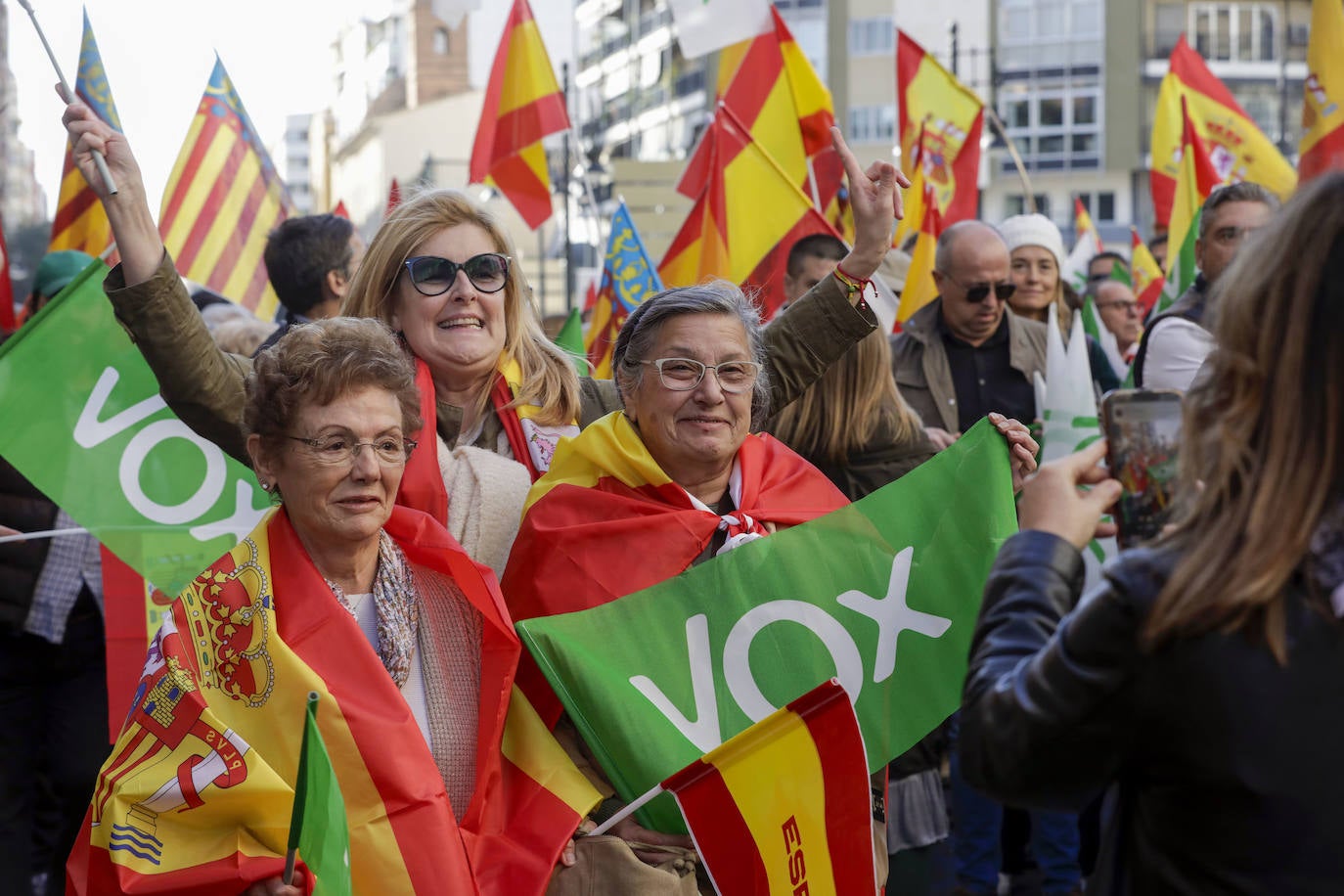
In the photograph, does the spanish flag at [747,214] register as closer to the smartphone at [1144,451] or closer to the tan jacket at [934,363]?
the tan jacket at [934,363]

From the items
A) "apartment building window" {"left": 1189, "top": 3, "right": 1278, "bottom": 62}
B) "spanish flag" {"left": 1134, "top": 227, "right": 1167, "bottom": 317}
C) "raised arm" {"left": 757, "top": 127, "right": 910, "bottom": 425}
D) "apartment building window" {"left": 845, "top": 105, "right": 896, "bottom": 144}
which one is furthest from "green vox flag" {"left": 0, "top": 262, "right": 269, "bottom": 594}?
"apartment building window" {"left": 1189, "top": 3, "right": 1278, "bottom": 62}

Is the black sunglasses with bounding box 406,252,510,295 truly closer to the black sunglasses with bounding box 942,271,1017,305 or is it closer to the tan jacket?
the tan jacket

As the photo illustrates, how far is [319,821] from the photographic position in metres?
2.60

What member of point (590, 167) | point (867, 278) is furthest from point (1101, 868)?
point (590, 167)

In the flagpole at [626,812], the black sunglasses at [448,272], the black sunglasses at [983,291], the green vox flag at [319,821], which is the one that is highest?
the black sunglasses at [448,272]

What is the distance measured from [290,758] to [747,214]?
4785 mm

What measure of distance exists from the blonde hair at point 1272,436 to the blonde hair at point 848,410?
3425 mm

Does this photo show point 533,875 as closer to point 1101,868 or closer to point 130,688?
point 1101,868

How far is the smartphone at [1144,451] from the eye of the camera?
80.4 inches

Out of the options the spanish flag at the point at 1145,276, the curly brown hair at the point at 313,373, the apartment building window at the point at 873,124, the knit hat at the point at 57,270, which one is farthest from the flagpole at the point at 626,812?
the apartment building window at the point at 873,124

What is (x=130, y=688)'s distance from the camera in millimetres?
4586

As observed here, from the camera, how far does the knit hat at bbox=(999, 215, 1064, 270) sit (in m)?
7.46

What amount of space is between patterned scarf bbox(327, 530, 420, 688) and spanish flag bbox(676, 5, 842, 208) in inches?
→ 211

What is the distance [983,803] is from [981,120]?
17.3 feet
